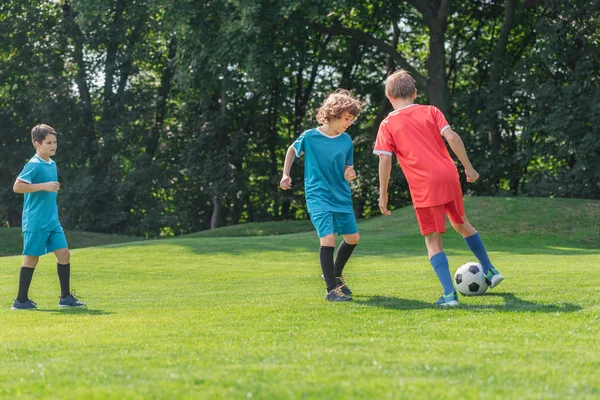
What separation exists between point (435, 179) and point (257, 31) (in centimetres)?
1943

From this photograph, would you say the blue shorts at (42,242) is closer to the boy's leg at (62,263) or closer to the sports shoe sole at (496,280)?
the boy's leg at (62,263)

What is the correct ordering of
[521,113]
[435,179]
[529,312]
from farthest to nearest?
[521,113] < [435,179] < [529,312]

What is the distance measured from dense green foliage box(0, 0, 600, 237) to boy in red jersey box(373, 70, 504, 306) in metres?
20.7

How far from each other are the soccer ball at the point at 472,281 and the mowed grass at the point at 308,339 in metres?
0.18

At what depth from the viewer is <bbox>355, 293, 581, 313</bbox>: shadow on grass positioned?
23.8 ft

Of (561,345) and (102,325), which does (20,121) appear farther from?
(561,345)

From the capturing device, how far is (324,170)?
8836mm

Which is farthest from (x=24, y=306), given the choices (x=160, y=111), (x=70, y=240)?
(x=160, y=111)

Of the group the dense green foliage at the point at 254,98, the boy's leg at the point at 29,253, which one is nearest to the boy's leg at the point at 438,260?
the boy's leg at the point at 29,253

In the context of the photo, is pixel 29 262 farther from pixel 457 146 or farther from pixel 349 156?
pixel 457 146

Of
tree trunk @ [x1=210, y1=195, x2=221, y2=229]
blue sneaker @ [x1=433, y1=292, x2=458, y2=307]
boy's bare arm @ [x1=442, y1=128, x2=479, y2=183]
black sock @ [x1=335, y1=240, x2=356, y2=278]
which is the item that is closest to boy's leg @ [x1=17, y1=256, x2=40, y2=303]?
black sock @ [x1=335, y1=240, x2=356, y2=278]

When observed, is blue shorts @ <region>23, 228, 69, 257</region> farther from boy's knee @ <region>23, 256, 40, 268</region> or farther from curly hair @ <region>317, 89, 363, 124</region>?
curly hair @ <region>317, 89, 363, 124</region>

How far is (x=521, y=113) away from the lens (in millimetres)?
32625

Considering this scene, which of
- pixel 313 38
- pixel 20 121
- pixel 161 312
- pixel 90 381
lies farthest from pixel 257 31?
pixel 90 381
